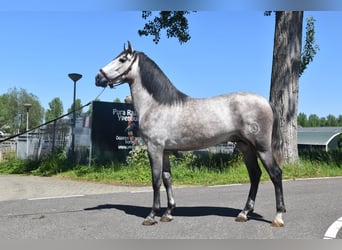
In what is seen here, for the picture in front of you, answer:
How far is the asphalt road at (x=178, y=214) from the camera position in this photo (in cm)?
436

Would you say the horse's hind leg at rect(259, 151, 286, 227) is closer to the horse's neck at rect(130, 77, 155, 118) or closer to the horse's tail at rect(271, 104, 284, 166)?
the horse's tail at rect(271, 104, 284, 166)

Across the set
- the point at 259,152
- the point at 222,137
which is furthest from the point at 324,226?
the point at 222,137

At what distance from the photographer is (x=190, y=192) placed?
27.3ft

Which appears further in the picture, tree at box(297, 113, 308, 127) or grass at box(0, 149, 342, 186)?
tree at box(297, 113, 308, 127)

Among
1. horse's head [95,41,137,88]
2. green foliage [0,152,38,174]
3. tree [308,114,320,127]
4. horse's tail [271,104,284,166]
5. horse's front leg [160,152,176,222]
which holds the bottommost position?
green foliage [0,152,38,174]

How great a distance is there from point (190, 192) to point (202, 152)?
577 cm

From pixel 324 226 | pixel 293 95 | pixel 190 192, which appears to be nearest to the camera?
pixel 324 226

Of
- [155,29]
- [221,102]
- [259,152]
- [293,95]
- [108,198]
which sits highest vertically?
[155,29]

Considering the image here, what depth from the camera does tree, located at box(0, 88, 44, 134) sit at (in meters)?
59.8

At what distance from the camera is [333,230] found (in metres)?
4.46

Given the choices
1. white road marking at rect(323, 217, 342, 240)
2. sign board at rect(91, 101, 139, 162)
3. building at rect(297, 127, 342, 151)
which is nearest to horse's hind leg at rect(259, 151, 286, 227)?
white road marking at rect(323, 217, 342, 240)

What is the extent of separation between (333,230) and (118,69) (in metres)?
3.71

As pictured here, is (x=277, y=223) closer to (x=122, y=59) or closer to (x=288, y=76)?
(x=122, y=59)

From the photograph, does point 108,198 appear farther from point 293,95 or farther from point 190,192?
point 293,95
